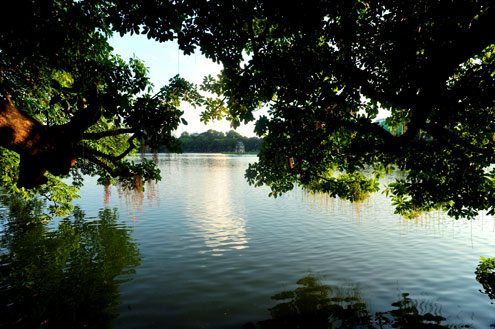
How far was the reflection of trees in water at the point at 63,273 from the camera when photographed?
10.5 metres

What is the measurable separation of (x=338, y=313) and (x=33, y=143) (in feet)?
35.0

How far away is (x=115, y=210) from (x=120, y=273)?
15979mm

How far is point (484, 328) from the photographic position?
9.95 metres

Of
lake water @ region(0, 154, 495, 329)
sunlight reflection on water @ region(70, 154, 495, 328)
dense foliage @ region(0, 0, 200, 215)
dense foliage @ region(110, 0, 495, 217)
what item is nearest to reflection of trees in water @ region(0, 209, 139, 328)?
lake water @ region(0, 154, 495, 329)

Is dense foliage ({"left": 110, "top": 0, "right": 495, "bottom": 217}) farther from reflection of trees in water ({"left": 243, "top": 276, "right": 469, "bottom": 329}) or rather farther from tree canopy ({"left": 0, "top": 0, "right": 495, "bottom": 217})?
reflection of trees in water ({"left": 243, "top": 276, "right": 469, "bottom": 329})

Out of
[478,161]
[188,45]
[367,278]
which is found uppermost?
[188,45]

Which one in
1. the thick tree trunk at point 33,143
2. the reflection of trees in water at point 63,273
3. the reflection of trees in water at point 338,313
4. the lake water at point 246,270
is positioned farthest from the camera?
the lake water at point 246,270

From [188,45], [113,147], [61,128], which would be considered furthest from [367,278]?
[113,147]

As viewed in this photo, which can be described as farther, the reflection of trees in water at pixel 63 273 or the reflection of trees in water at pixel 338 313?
the reflection of trees in water at pixel 63 273

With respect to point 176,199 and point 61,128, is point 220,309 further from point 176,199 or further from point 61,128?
point 176,199

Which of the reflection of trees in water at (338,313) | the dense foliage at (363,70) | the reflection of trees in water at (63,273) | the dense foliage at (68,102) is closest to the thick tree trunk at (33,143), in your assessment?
the dense foliage at (68,102)

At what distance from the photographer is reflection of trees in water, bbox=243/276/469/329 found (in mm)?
10172

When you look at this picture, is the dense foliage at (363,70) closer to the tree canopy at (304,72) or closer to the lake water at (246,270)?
the tree canopy at (304,72)

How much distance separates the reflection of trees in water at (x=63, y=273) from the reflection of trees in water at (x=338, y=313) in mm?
6113
